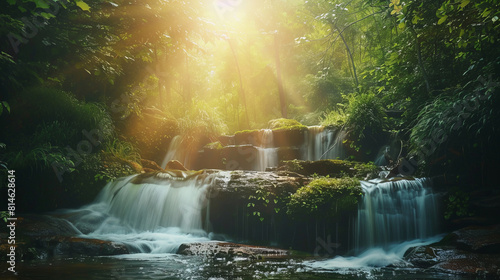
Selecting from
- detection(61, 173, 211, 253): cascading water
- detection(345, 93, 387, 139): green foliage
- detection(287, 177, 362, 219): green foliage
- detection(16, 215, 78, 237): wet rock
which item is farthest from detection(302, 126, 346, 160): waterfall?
detection(16, 215, 78, 237): wet rock

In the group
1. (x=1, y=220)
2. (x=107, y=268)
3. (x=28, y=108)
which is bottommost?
(x=107, y=268)

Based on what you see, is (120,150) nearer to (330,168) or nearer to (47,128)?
(47,128)

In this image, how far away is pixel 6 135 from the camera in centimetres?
955

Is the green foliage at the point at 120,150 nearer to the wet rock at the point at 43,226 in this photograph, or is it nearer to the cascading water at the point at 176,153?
the cascading water at the point at 176,153

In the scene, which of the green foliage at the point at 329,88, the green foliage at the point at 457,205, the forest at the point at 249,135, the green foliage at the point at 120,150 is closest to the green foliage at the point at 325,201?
the forest at the point at 249,135

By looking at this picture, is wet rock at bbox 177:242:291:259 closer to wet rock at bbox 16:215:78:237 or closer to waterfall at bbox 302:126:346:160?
wet rock at bbox 16:215:78:237

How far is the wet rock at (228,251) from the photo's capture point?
611 centimetres

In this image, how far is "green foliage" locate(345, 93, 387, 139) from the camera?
12.2 m

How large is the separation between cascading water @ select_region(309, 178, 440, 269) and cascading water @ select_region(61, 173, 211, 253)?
3597mm

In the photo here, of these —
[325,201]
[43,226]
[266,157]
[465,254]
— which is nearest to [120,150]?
[43,226]

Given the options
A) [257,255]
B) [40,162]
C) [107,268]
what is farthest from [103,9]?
[257,255]

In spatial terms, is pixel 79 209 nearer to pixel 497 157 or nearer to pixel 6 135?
pixel 6 135

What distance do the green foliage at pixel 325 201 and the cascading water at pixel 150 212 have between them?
2229 millimetres

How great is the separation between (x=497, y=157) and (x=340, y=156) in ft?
19.1
